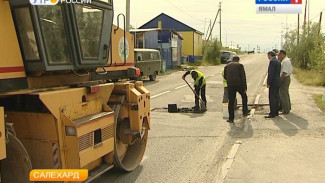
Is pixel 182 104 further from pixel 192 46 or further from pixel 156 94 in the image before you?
pixel 192 46

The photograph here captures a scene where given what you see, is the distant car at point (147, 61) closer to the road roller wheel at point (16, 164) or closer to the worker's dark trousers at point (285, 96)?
the worker's dark trousers at point (285, 96)

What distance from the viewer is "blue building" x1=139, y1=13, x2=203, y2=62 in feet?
172

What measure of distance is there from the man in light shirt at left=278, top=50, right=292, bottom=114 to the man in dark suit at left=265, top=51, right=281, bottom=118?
35cm

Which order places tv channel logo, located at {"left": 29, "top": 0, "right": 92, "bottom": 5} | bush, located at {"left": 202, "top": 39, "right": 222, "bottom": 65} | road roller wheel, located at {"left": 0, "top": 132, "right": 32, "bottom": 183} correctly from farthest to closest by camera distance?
bush, located at {"left": 202, "top": 39, "right": 222, "bottom": 65}, tv channel logo, located at {"left": 29, "top": 0, "right": 92, "bottom": 5}, road roller wheel, located at {"left": 0, "top": 132, "right": 32, "bottom": 183}

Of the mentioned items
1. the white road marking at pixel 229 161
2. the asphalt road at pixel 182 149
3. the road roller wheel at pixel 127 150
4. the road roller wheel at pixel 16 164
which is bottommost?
the asphalt road at pixel 182 149

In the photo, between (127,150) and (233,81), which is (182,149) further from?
(233,81)

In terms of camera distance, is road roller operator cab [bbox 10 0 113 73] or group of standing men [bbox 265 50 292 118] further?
group of standing men [bbox 265 50 292 118]

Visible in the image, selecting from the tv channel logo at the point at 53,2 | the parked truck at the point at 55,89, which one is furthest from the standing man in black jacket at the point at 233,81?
the tv channel logo at the point at 53,2

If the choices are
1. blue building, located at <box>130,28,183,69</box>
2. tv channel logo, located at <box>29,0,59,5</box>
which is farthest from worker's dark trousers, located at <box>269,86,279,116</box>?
blue building, located at <box>130,28,183,69</box>

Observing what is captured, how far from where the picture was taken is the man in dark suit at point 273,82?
392 inches

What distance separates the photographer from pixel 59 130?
395 centimetres

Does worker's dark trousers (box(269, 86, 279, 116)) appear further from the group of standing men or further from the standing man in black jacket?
the standing man in black jacket

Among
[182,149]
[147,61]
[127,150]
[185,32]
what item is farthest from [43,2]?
[185,32]

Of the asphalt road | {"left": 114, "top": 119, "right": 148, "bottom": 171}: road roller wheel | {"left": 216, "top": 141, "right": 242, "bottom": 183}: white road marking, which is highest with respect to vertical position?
{"left": 114, "top": 119, "right": 148, "bottom": 171}: road roller wheel
